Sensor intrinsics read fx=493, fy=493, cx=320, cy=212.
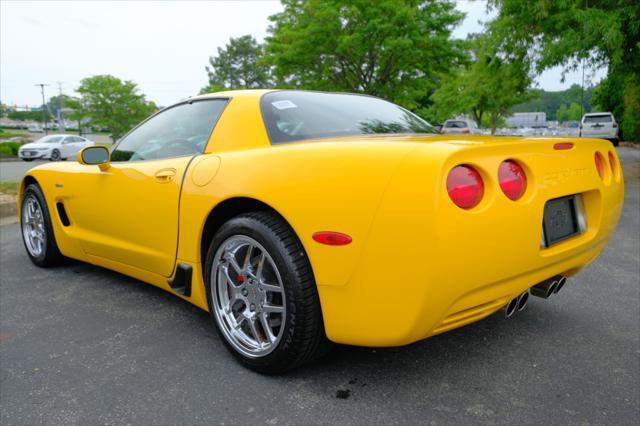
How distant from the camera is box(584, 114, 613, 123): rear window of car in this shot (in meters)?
25.7

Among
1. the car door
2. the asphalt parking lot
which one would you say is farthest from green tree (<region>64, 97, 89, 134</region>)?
the asphalt parking lot

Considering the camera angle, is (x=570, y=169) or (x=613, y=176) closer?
(x=570, y=169)

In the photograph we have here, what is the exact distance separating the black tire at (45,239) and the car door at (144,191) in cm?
45

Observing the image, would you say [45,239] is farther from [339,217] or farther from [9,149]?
[9,149]

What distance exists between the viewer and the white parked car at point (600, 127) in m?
25.3

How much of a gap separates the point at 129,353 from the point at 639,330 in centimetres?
278

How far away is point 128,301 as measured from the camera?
3318mm

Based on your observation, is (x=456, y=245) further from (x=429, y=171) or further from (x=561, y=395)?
(x=561, y=395)

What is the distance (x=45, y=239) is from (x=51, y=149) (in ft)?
69.6

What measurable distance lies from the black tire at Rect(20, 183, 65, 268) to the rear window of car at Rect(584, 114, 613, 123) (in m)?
27.9

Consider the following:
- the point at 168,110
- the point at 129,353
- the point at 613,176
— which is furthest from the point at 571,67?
the point at 129,353

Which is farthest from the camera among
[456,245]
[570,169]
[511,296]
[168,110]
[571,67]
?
[571,67]

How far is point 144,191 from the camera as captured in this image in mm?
2881

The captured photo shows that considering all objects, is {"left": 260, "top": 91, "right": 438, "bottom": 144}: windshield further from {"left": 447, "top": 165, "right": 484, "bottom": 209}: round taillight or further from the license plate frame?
the license plate frame
